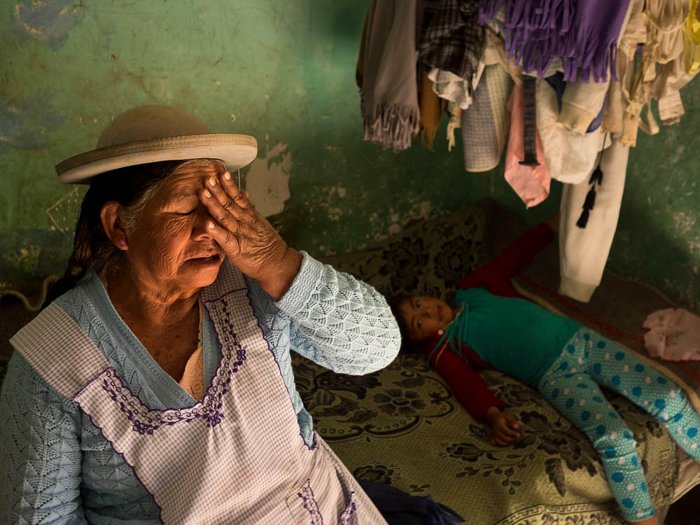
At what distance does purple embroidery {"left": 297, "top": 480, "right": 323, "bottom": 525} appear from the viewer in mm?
1550

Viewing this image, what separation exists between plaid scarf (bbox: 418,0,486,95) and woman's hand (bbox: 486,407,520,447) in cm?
110

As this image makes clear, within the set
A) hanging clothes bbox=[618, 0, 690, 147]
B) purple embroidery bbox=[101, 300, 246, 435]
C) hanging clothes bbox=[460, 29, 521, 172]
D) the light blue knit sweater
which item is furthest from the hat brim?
hanging clothes bbox=[618, 0, 690, 147]

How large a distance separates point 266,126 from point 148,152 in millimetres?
1460

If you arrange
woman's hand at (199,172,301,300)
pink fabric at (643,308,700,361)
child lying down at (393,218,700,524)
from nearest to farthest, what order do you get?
woman's hand at (199,172,301,300) < child lying down at (393,218,700,524) < pink fabric at (643,308,700,361)

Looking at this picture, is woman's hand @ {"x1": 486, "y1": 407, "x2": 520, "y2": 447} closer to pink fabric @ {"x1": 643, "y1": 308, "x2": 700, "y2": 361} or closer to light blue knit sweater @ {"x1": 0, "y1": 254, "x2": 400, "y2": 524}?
pink fabric @ {"x1": 643, "y1": 308, "x2": 700, "y2": 361}

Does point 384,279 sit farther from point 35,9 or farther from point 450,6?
point 35,9

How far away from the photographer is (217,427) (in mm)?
1427

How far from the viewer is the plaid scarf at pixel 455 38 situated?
7.00 feet

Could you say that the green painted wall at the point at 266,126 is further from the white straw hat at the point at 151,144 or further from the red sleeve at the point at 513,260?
the white straw hat at the point at 151,144

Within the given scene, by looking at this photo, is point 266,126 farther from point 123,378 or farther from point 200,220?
point 123,378

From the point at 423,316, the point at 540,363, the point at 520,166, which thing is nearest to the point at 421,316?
the point at 423,316

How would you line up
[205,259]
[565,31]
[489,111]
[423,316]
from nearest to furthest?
[205,259] → [565,31] → [489,111] → [423,316]

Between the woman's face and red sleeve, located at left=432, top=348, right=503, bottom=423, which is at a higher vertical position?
the woman's face

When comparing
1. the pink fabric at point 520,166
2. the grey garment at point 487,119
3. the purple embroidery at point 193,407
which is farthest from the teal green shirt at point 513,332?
the purple embroidery at point 193,407
